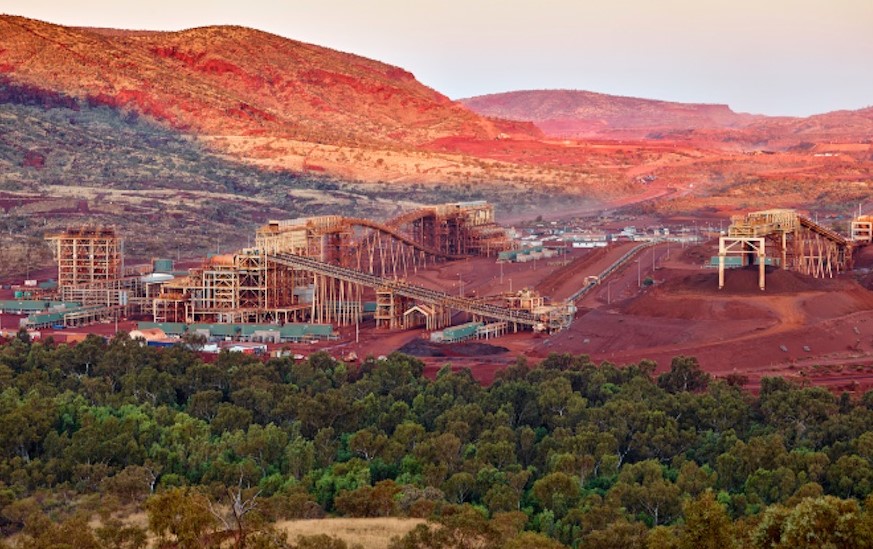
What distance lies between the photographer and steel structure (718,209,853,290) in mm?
81938

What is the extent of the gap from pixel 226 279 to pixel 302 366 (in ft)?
85.8

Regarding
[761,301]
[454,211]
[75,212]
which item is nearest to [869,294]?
[761,301]

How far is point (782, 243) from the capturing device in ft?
287

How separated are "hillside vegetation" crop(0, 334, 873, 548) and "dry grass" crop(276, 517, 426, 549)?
0.68 meters

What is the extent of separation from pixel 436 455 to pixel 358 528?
783 cm

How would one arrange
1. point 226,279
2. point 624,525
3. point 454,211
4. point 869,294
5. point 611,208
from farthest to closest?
point 611,208
point 454,211
point 226,279
point 869,294
point 624,525

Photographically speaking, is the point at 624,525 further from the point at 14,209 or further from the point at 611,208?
the point at 611,208

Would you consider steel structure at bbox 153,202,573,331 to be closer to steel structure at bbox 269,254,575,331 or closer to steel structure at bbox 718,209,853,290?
steel structure at bbox 269,254,575,331

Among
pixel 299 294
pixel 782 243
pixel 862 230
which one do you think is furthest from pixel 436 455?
pixel 862 230

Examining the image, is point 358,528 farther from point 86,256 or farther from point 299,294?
point 86,256

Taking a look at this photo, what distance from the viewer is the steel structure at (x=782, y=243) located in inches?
3226

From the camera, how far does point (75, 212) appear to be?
5527 inches

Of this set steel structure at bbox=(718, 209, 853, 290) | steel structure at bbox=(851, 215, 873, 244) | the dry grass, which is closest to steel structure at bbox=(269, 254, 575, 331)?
steel structure at bbox=(718, 209, 853, 290)

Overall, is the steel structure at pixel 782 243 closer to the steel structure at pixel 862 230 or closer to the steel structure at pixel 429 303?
the steel structure at pixel 862 230
